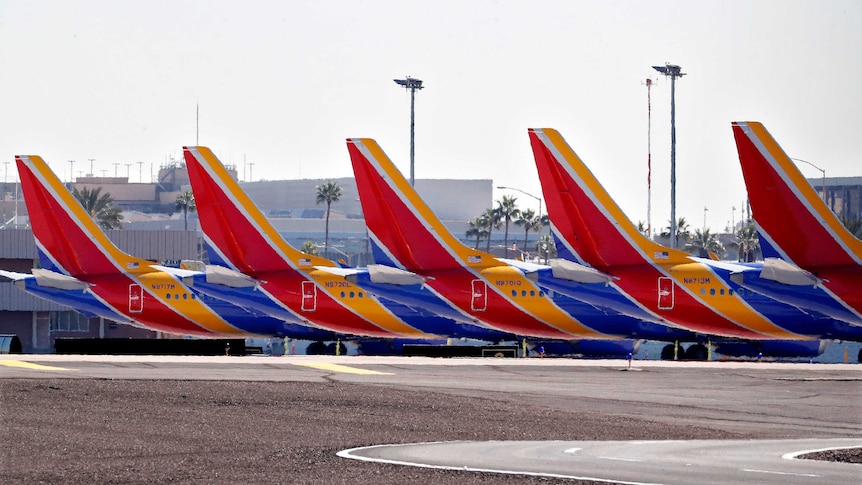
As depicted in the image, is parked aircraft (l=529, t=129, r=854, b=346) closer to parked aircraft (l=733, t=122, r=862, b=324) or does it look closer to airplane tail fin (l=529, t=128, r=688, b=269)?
airplane tail fin (l=529, t=128, r=688, b=269)

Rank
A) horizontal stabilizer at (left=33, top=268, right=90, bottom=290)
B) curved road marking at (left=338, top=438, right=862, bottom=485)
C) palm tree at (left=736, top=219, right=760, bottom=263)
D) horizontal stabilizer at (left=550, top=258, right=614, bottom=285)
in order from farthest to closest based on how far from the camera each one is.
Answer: palm tree at (left=736, top=219, right=760, bottom=263) → horizontal stabilizer at (left=33, top=268, right=90, bottom=290) → horizontal stabilizer at (left=550, top=258, right=614, bottom=285) → curved road marking at (left=338, top=438, right=862, bottom=485)

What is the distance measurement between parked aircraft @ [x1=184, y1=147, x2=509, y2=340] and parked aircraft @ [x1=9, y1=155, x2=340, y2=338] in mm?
1254

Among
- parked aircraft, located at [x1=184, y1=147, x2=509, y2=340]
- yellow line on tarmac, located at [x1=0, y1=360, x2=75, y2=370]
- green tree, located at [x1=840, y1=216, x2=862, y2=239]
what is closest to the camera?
yellow line on tarmac, located at [x1=0, y1=360, x2=75, y2=370]

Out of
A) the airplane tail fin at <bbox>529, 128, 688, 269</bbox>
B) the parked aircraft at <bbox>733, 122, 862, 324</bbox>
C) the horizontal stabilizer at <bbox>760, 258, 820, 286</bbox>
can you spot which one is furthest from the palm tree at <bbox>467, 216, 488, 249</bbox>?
the parked aircraft at <bbox>733, 122, 862, 324</bbox>

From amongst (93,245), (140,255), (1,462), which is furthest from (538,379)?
(140,255)

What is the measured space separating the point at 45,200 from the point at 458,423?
40535 millimetres

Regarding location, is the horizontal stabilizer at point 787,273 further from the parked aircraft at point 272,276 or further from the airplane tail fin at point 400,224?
the parked aircraft at point 272,276

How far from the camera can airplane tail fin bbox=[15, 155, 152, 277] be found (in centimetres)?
6612

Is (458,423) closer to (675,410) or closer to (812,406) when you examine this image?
(675,410)

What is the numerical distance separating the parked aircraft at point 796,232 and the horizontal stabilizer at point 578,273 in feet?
23.0

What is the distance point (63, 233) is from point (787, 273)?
33414 mm

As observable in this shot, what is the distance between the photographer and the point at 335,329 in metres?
64.9

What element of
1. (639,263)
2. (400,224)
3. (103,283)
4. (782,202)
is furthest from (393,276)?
(782,202)

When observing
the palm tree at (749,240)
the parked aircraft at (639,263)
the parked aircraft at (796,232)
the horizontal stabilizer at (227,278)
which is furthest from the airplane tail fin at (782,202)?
the palm tree at (749,240)
